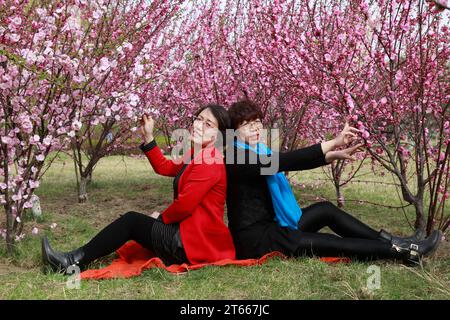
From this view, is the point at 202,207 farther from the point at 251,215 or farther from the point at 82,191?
the point at 82,191

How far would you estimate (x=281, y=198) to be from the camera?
3.53 m

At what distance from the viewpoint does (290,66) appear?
15.2 feet

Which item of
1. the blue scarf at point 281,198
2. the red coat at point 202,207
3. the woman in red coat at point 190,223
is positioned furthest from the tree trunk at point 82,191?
the blue scarf at point 281,198

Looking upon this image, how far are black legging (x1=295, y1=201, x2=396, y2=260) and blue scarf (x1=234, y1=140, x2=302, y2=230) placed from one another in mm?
135

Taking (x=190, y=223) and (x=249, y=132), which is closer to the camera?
(x=190, y=223)

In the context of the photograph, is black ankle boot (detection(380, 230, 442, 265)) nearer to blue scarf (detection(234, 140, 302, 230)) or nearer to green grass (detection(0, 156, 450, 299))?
green grass (detection(0, 156, 450, 299))

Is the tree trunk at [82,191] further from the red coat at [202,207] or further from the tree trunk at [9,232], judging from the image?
the red coat at [202,207]

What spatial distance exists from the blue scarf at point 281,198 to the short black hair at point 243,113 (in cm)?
15

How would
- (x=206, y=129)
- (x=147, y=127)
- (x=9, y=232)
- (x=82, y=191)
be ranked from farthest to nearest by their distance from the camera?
1. (x=82, y=191)
2. (x=9, y=232)
3. (x=147, y=127)
4. (x=206, y=129)

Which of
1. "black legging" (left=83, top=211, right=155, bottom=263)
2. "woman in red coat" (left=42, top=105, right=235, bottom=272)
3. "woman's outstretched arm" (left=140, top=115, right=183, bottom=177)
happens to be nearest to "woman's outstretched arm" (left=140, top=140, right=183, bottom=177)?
"woman's outstretched arm" (left=140, top=115, right=183, bottom=177)

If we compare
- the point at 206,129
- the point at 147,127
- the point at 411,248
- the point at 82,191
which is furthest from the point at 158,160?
the point at 82,191

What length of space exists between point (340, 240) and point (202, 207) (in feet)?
3.07

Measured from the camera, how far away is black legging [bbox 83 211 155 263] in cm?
351

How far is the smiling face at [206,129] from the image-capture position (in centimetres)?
356
